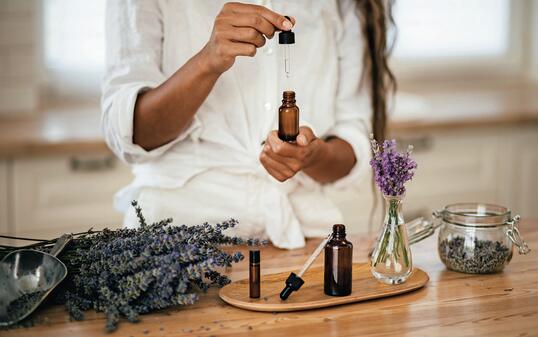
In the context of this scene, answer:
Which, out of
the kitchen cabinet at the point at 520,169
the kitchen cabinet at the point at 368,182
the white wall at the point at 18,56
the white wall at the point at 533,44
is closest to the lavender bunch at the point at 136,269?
the kitchen cabinet at the point at 368,182

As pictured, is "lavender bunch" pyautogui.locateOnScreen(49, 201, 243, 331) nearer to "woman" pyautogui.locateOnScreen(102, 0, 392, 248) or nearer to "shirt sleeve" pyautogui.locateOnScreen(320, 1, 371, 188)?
"woman" pyautogui.locateOnScreen(102, 0, 392, 248)

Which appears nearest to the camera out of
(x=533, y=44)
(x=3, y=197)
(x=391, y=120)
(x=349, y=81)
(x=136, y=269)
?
(x=136, y=269)

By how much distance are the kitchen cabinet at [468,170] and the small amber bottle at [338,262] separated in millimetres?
1719

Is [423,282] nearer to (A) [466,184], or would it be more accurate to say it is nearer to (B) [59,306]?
(B) [59,306]

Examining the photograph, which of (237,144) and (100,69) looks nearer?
(237,144)

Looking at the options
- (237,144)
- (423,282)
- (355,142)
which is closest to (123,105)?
(237,144)

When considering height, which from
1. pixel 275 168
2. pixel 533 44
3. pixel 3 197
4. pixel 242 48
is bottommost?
pixel 3 197

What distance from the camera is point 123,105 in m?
1.68

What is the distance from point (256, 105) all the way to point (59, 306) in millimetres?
651

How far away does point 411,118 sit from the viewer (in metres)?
3.15

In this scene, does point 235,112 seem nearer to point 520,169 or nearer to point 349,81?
point 349,81

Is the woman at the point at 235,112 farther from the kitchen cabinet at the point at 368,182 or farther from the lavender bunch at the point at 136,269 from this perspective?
the kitchen cabinet at the point at 368,182

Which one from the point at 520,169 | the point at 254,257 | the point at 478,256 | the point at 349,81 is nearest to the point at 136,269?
the point at 254,257

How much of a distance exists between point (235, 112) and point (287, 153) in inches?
10.8
